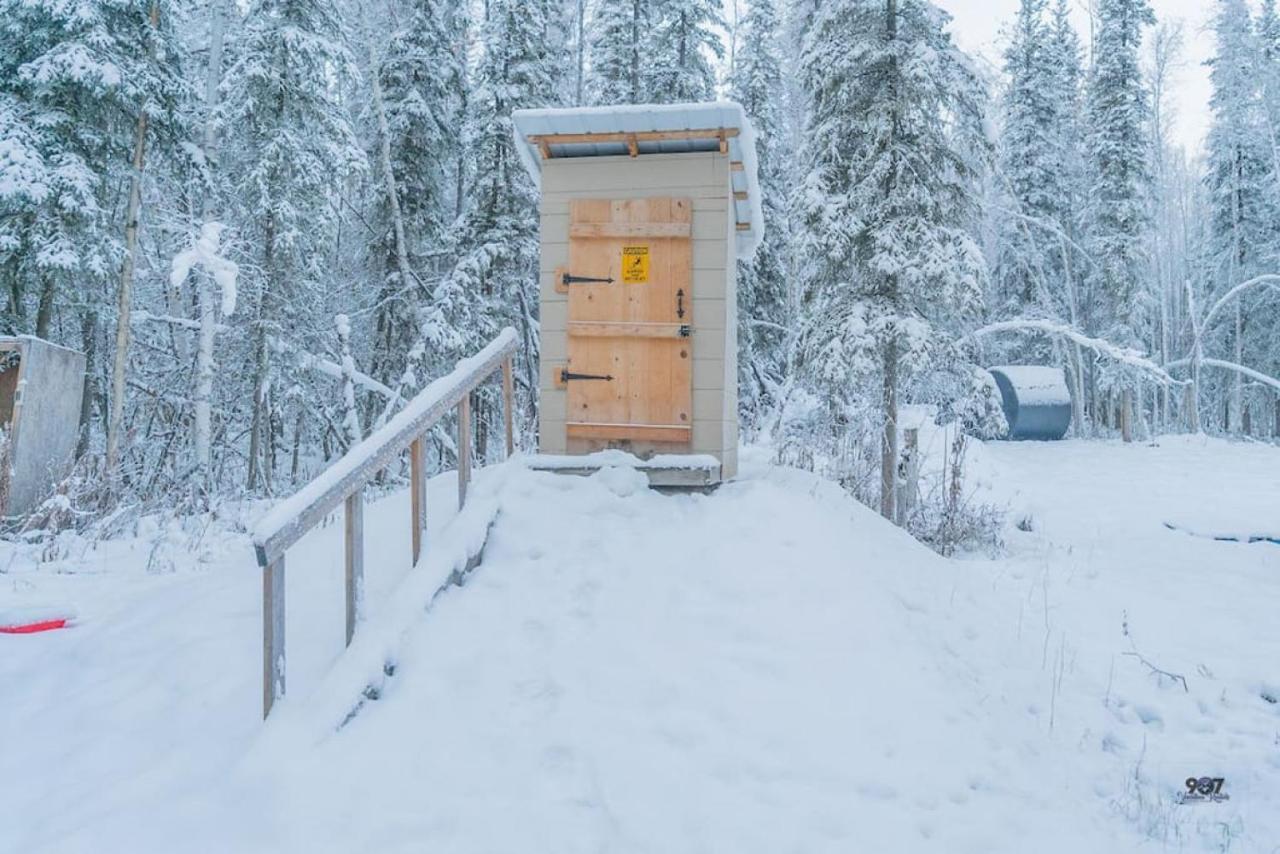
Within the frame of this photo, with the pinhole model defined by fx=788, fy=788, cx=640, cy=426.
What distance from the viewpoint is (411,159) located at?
16359 mm

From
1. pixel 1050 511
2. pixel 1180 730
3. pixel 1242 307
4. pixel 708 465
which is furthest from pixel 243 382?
pixel 1242 307

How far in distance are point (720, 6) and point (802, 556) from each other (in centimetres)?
1627

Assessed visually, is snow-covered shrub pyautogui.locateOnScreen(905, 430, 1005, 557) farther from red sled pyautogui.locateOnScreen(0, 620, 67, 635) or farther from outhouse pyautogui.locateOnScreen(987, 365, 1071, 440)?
outhouse pyautogui.locateOnScreen(987, 365, 1071, 440)

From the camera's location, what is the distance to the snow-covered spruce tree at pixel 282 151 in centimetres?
1263

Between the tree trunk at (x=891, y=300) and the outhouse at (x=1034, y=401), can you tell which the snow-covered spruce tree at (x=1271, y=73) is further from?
the tree trunk at (x=891, y=300)

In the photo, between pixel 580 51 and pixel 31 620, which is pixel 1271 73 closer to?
pixel 580 51

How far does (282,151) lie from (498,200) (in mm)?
3766

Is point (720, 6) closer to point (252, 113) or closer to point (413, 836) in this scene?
point (252, 113)

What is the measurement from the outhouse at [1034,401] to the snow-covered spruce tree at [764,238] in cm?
647

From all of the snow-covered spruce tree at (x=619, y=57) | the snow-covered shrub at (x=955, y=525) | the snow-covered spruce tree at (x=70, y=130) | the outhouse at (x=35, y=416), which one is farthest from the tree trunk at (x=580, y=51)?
the snow-covered shrub at (x=955, y=525)

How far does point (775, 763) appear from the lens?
3344mm

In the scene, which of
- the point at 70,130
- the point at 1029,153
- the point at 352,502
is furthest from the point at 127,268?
the point at 1029,153

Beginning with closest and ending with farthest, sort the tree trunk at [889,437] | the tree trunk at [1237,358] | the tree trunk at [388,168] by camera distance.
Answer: the tree trunk at [889,437]
the tree trunk at [388,168]
the tree trunk at [1237,358]

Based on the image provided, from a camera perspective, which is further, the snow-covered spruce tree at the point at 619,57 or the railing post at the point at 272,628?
the snow-covered spruce tree at the point at 619,57
